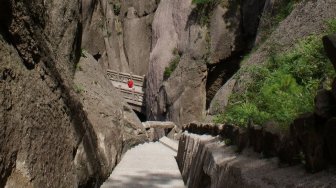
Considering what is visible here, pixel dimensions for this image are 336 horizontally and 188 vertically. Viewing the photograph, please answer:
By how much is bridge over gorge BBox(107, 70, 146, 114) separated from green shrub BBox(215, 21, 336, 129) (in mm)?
24049

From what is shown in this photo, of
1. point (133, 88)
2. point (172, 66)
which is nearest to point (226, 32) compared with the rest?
point (172, 66)

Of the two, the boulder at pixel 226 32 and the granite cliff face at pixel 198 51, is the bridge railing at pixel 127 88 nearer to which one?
the granite cliff face at pixel 198 51

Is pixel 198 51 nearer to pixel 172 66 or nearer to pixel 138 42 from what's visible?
pixel 172 66

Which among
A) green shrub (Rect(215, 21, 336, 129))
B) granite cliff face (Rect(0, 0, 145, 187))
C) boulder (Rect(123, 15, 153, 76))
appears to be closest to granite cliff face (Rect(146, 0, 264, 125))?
boulder (Rect(123, 15, 153, 76))

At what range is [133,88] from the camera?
108 ft

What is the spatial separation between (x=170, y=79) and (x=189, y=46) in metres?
2.47

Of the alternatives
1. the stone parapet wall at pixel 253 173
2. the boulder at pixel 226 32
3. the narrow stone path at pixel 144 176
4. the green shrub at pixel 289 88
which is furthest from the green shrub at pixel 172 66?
the stone parapet wall at pixel 253 173

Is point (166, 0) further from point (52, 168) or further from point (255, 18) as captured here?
point (52, 168)

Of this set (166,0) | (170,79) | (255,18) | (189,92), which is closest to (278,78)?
(255,18)

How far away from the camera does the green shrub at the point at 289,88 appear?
14.9 ft

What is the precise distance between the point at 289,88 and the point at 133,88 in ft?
88.2

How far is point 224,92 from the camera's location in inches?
518

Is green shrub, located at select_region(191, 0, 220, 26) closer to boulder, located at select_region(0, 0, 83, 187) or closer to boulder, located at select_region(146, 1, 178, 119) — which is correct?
boulder, located at select_region(146, 1, 178, 119)

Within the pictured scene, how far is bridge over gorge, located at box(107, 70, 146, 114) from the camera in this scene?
106ft
